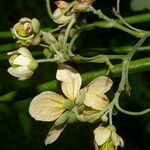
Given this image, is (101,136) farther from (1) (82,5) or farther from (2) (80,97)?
(1) (82,5)

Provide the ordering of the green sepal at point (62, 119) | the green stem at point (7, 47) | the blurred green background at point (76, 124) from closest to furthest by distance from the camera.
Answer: the green sepal at point (62, 119)
the green stem at point (7, 47)
the blurred green background at point (76, 124)

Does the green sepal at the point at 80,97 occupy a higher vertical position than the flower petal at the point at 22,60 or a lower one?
lower

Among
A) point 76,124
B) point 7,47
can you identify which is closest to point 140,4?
point 7,47

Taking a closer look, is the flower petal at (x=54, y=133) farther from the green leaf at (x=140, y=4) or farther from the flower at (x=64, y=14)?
the green leaf at (x=140, y=4)

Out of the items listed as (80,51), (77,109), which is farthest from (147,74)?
(77,109)

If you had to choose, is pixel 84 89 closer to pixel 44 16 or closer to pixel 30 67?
pixel 30 67

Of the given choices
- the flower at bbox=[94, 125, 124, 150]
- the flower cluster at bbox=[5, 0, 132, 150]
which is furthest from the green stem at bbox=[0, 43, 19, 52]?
the flower at bbox=[94, 125, 124, 150]

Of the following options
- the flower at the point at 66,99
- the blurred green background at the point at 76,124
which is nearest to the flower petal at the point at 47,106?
the flower at the point at 66,99
